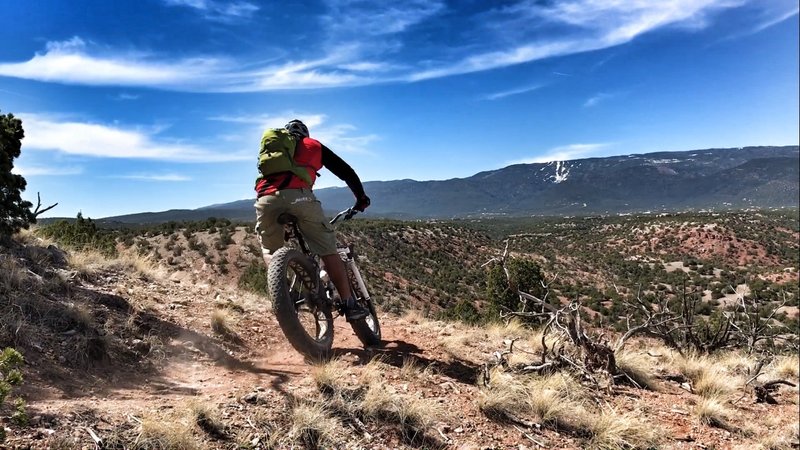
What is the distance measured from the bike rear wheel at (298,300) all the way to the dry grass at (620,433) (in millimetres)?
2481

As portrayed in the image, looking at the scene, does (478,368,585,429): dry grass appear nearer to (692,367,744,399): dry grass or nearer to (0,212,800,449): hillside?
(0,212,800,449): hillside

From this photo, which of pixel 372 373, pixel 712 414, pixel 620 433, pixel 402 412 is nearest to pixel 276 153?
pixel 372 373

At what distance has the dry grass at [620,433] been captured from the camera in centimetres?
397

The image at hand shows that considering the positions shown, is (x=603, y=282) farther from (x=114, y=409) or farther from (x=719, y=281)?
(x=114, y=409)

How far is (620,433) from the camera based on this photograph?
4.07 meters

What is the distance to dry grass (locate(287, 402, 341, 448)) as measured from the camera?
3.18 meters

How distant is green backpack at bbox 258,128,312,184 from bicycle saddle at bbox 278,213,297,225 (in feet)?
1.36

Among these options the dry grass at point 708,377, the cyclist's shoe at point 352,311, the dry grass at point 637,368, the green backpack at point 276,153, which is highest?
the green backpack at point 276,153

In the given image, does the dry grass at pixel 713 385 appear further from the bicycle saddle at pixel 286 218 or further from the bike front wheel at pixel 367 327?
the bicycle saddle at pixel 286 218

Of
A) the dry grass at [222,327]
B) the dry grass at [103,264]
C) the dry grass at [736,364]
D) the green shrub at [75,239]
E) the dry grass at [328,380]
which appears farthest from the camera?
the green shrub at [75,239]

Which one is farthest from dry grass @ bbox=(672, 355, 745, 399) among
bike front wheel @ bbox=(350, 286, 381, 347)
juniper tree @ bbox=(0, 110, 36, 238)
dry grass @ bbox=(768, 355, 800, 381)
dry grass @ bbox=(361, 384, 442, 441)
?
juniper tree @ bbox=(0, 110, 36, 238)

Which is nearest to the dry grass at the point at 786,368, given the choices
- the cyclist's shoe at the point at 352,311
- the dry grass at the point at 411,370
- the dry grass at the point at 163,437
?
the dry grass at the point at 411,370

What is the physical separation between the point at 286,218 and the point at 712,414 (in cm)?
476

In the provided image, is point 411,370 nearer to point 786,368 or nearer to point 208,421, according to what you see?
point 208,421
